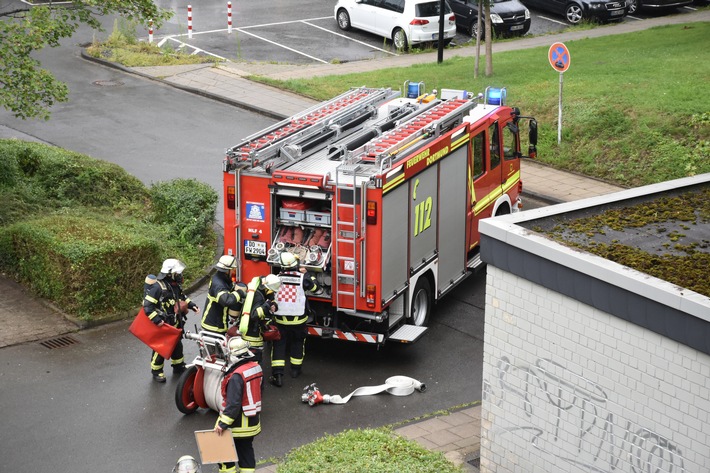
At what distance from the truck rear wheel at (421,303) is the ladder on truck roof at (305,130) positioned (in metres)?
2.28

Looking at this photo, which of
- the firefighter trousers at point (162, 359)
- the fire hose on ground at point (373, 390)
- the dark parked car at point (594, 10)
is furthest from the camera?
the dark parked car at point (594, 10)

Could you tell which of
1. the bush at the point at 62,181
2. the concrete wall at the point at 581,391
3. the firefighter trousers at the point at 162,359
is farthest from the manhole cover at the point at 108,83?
the concrete wall at the point at 581,391

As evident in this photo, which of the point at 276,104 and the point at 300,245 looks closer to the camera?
the point at 300,245

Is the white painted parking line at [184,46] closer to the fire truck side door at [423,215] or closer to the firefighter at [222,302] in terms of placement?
the fire truck side door at [423,215]

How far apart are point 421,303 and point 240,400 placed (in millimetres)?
4600

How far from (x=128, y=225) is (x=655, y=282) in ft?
31.6

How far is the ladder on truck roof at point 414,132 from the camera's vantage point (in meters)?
12.0

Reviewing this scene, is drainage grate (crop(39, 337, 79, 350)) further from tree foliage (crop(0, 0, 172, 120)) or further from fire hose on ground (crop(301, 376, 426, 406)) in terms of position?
tree foliage (crop(0, 0, 172, 120))

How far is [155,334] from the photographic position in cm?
1181

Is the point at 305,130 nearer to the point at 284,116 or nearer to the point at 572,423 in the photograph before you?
the point at 572,423

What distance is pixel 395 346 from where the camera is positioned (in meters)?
13.1

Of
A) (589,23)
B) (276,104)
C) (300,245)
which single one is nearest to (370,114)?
(300,245)

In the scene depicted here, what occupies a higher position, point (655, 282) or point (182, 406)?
point (655, 282)

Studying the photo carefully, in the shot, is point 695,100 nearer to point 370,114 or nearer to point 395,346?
point 370,114
